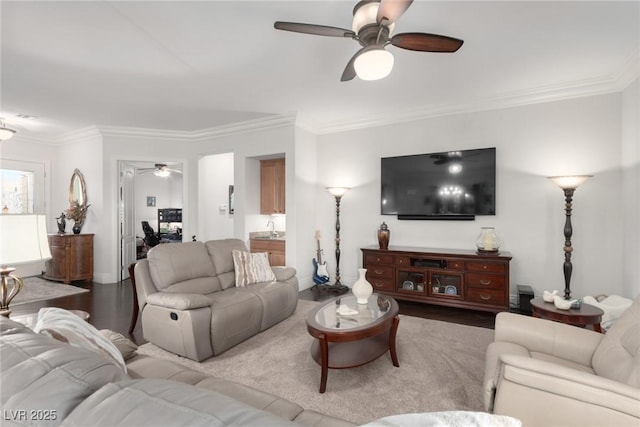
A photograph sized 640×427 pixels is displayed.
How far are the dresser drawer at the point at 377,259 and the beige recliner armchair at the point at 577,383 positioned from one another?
2484 millimetres

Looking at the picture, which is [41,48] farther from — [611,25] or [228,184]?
[611,25]

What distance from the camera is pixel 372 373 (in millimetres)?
2338

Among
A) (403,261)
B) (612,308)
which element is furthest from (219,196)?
(612,308)

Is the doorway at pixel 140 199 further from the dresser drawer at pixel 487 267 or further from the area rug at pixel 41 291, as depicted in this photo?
the dresser drawer at pixel 487 267

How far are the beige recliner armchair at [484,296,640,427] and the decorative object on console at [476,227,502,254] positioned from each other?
210 cm

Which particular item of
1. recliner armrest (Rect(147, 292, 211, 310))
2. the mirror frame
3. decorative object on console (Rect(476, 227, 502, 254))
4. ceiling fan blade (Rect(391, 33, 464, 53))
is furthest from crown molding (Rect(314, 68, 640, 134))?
the mirror frame

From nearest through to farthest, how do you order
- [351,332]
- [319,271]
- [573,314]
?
[351,332]
[573,314]
[319,271]

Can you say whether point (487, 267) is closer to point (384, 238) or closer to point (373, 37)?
point (384, 238)

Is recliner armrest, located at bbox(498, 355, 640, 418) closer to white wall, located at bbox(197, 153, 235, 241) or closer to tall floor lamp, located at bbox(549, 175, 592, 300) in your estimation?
tall floor lamp, located at bbox(549, 175, 592, 300)

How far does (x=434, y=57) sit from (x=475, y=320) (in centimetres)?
297

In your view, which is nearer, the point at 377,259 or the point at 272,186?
the point at 377,259

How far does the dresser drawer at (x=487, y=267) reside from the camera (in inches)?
141

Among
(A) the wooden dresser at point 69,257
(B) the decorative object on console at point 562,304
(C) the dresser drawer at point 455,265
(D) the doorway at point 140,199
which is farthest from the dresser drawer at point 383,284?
(A) the wooden dresser at point 69,257

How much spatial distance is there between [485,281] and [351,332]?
239 cm
